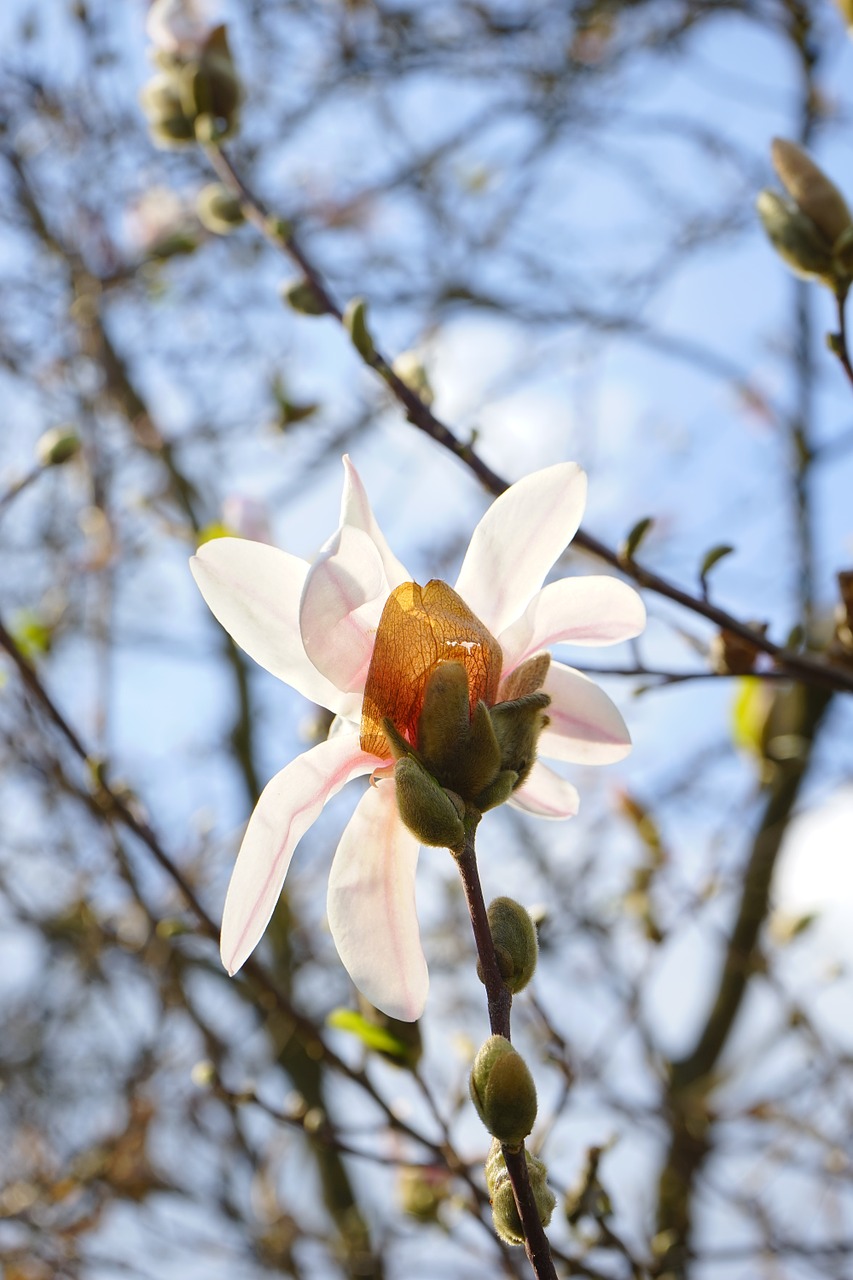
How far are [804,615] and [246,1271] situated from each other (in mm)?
1847

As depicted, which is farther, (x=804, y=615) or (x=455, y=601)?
(x=804, y=615)

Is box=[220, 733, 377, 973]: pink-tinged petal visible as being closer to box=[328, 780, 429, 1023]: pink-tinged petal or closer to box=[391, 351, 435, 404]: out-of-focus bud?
box=[328, 780, 429, 1023]: pink-tinged petal

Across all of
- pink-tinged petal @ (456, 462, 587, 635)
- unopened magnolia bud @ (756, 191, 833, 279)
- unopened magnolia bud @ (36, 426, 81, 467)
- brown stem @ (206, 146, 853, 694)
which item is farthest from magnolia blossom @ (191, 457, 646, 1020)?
unopened magnolia bud @ (36, 426, 81, 467)

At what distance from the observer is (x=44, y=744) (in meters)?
1.39

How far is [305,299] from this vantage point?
0.91m

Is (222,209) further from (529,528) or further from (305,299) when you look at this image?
(529,528)

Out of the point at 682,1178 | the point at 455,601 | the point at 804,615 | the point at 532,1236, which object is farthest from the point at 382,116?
the point at 532,1236

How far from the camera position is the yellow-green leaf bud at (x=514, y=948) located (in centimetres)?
43

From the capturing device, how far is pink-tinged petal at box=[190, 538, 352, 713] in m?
0.47

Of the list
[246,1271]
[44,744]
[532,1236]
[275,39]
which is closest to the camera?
[532,1236]

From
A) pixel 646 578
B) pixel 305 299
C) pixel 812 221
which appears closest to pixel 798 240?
pixel 812 221

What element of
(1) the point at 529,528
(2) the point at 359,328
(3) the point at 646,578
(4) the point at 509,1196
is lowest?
(4) the point at 509,1196

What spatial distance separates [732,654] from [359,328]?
0.35 meters

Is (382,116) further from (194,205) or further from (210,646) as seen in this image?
(210,646)
